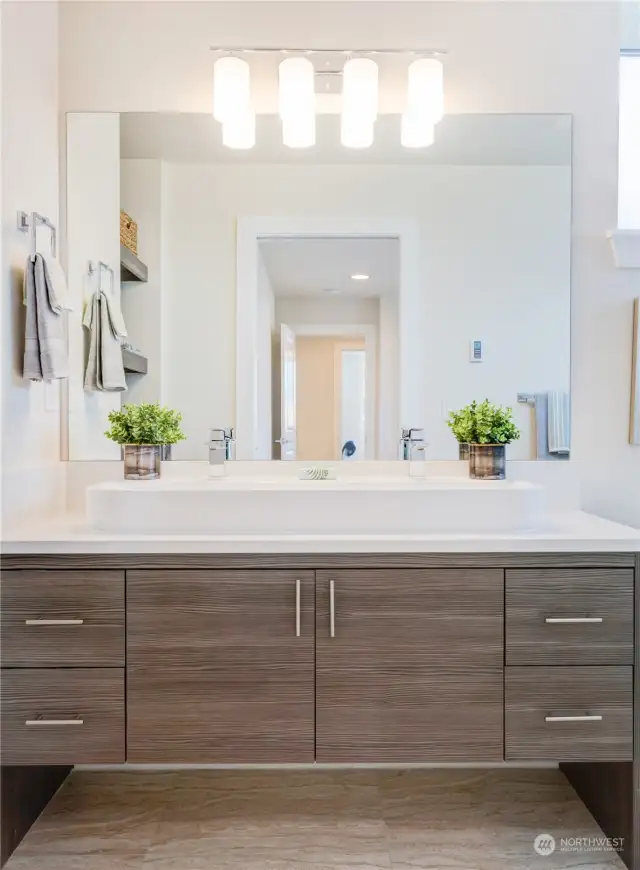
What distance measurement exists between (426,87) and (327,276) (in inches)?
25.2

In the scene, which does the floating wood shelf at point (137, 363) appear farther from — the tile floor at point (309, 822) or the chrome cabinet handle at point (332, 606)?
the tile floor at point (309, 822)

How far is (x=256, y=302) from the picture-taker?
1.93 metres

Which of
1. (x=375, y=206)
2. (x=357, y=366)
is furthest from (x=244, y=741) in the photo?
(x=375, y=206)

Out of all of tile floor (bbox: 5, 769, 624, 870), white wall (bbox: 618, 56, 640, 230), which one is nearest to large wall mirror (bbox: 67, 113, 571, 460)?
white wall (bbox: 618, 56, 640, 230)

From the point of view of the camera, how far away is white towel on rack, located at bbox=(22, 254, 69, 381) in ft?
5.26

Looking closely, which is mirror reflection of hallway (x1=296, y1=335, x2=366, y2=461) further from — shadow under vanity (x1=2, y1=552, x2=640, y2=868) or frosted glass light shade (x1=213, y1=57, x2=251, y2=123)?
frosted glass light shade (x1=213, y1=57, x2=251, y2=123)

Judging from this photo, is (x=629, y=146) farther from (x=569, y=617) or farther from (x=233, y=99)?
(x=569, y=617)

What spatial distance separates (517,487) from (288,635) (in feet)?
2.23

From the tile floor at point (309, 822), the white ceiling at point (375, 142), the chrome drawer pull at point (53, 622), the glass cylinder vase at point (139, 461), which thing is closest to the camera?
the chrome drawer pull at point (53, 622)

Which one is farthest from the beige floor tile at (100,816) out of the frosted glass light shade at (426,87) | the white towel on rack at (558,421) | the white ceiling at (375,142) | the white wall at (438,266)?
the frosted glass light shade at (426,87)

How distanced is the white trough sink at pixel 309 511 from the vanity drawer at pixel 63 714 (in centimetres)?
35

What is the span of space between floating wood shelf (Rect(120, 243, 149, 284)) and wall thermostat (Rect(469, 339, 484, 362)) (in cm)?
105

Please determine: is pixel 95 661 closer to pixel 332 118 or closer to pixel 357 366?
pixel 357 366

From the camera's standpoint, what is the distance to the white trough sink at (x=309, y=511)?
4.93 ft
